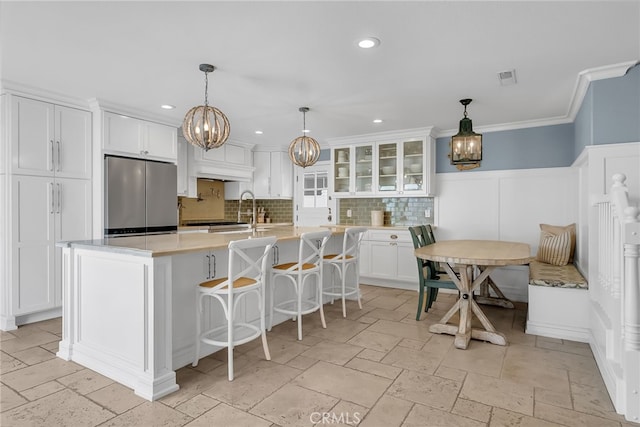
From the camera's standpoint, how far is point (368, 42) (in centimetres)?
256

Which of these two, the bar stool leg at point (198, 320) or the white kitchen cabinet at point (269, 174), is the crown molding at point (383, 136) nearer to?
the white kitchen cabinet at point (269, 174)

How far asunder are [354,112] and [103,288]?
3.20 m

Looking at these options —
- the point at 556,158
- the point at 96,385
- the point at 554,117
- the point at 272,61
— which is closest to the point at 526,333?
the point at 556,158

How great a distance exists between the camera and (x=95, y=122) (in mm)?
4109

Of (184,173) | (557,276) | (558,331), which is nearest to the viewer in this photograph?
(558,331)

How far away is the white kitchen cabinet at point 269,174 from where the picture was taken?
6680 mm

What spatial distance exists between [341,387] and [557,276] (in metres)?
2.46

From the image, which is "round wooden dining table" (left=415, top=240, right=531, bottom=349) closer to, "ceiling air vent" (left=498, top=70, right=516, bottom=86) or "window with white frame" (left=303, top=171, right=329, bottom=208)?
"ceiling air vent" (left=498, top=70, right=516, bottom=86)

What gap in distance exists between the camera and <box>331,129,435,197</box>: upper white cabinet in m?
5.36

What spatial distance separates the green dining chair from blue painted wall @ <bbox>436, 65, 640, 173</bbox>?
164 centimetres

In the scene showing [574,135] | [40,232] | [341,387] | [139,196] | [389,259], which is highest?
[574,135]

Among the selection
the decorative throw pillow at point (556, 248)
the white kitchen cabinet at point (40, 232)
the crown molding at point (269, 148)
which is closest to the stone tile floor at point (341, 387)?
the white kitchen cabinet at point (40, 232)

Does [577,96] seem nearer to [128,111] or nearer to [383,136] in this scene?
[383,136]

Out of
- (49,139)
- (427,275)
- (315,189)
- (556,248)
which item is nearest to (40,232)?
(49,139)
